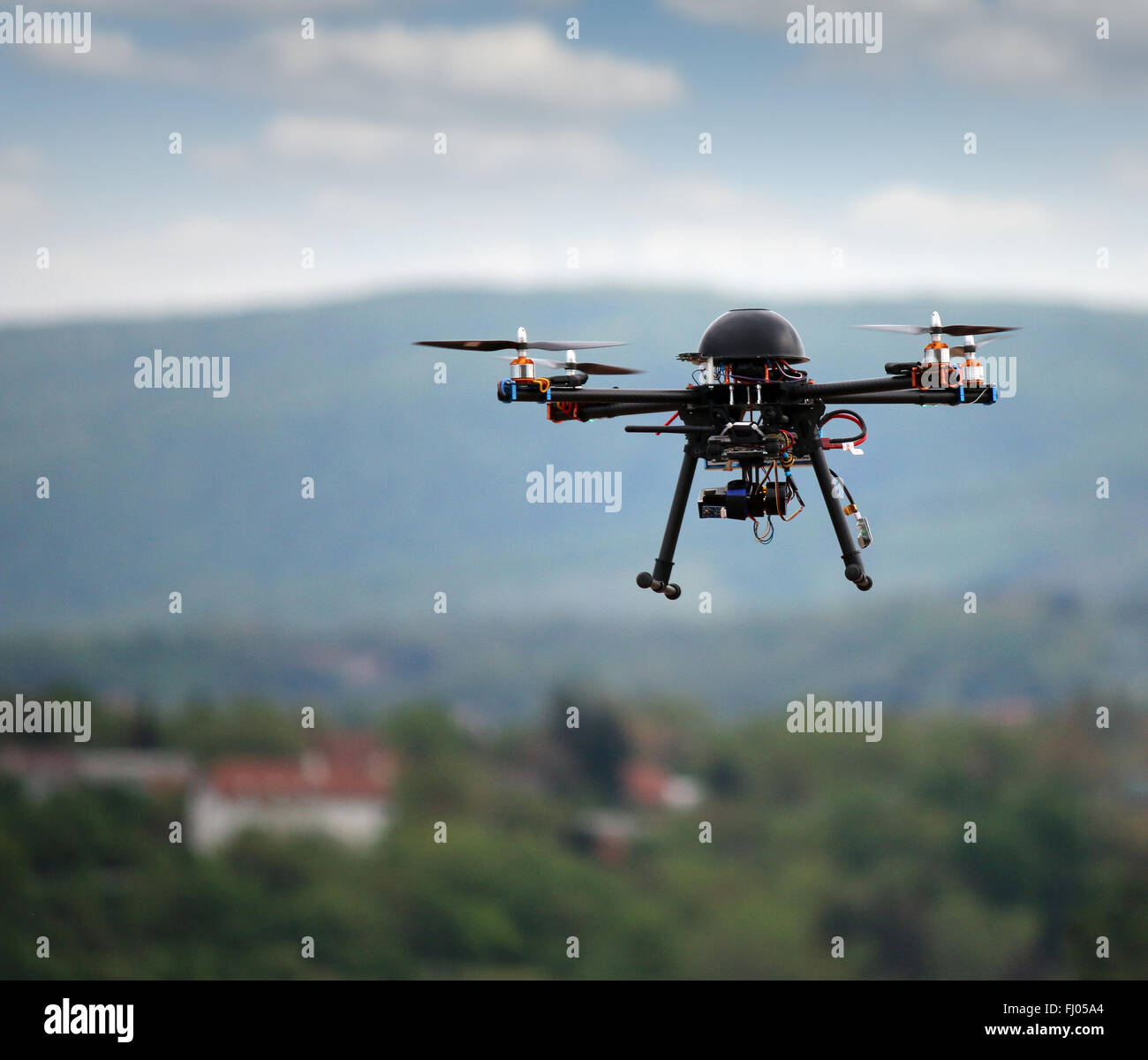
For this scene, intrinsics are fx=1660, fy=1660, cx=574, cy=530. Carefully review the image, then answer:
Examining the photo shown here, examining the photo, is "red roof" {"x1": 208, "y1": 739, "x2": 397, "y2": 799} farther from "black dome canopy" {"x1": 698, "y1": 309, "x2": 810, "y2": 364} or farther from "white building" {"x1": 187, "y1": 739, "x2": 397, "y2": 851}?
"black dome canopy" {"x1": 698, "y1": 309, "x2": 810, "y2": 364}

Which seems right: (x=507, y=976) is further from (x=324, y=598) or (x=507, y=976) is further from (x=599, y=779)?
(x=324, y=598)

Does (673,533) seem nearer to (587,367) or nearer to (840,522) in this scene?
(840,522)

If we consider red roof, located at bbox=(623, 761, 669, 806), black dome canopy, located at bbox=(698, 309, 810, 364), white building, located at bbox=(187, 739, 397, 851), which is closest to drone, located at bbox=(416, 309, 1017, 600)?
black dome canopy, located at bbox=(698, 309, 810, 364)

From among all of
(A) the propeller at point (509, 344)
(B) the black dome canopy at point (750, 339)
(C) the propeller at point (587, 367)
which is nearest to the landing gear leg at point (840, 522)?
(B) the black dome canopy at point (750, 339)

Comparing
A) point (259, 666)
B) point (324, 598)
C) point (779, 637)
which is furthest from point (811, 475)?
point (324, 598)

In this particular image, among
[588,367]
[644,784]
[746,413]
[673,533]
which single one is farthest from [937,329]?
[644,784]
